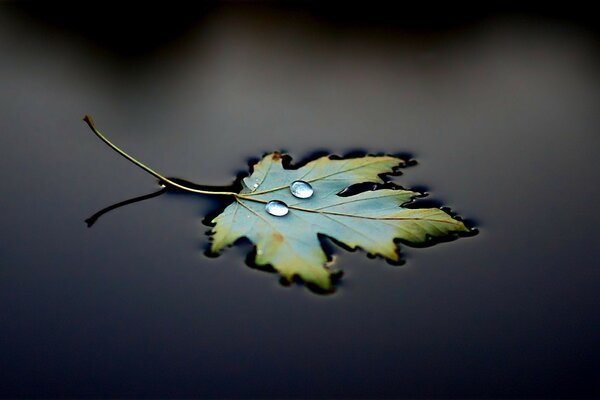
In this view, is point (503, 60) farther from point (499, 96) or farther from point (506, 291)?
point (506, 291)

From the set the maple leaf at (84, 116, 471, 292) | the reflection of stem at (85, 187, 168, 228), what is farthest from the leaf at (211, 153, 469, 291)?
the reflection of stem at (85, 187, 168, 228)

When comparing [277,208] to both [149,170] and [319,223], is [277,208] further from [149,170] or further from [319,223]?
[149,170]

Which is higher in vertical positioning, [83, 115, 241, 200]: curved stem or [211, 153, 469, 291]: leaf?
[83, 115, 241, 200]: curved stem

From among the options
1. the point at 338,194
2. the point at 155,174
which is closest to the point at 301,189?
the point at 338,194

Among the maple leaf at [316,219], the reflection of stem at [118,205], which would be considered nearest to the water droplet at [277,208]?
the maple leaf at [316,219]

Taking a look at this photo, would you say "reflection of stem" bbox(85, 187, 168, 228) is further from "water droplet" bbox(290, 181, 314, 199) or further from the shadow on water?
"water droplet" bbox(290, 181, 314, 199)

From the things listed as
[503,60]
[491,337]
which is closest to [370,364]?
[491,337]

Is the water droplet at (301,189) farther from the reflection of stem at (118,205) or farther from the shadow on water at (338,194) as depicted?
the reflection of stem at (118,205)
